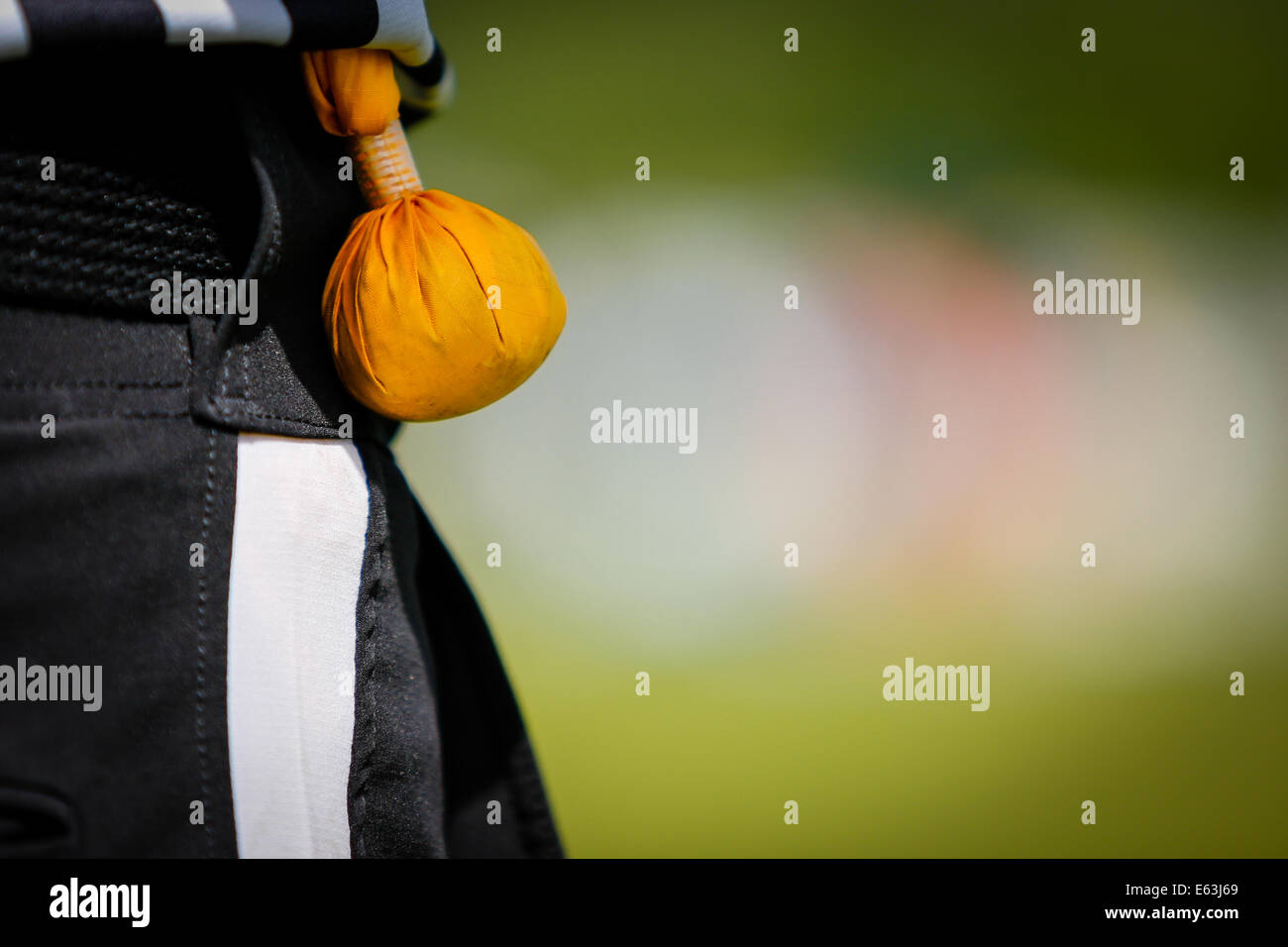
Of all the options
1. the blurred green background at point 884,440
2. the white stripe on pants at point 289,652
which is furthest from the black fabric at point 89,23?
the blurred green background at point 884,440

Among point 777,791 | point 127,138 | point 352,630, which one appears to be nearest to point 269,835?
point 352,630

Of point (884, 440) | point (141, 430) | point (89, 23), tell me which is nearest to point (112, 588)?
point (141, 430)

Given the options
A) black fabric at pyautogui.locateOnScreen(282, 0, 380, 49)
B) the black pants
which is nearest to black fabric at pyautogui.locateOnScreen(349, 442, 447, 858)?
the black pants

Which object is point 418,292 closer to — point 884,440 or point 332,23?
point 332,23

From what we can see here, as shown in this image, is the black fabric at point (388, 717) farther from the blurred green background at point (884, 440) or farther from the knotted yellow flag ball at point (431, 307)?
the blurred green background at point (884, 440)

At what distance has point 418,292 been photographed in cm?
31

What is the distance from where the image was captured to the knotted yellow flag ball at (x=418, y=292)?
307 millimetres

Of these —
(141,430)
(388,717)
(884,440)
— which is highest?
(884,440)

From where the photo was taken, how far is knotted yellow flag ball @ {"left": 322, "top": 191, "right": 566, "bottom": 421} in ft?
1.01

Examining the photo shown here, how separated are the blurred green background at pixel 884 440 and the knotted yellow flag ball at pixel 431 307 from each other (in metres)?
0.60

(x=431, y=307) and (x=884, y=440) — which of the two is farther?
(x=884, y=440)

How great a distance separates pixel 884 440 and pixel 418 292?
2.57 feet

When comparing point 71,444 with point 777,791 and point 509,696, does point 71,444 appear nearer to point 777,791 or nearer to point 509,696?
point 509,696
